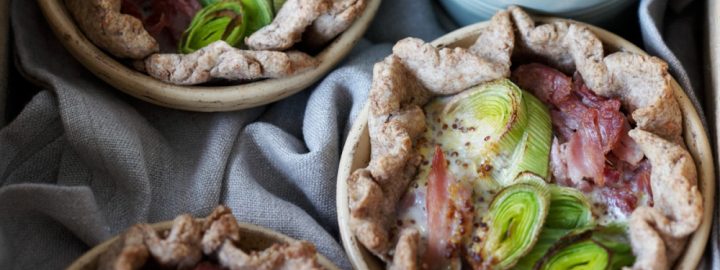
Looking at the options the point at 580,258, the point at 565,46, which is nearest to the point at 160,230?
the point at 580,258

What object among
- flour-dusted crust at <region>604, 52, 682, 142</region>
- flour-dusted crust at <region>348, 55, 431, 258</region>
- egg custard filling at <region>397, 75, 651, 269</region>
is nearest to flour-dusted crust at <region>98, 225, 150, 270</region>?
flour-dusted crust at <region>348, 55, 431, 258</region>

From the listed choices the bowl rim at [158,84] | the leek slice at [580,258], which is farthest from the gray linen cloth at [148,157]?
the leek slice at [580,258]

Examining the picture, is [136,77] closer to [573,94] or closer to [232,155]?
[232,155]

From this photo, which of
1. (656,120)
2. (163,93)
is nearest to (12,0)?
(163,93)

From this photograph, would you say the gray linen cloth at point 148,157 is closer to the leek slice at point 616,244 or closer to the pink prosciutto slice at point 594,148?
the pink prosciutto slice at point 594,148

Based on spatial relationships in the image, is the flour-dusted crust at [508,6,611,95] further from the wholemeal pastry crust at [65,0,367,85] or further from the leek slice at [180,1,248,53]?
the leek slice at [180,1,248,53]

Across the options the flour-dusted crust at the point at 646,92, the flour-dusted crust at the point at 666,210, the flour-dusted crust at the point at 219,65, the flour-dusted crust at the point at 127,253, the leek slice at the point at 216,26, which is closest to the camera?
the flour-dusted crust at the point at 127,253

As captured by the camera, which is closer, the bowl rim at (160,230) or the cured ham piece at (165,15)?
the bowl rim at (160,230)
